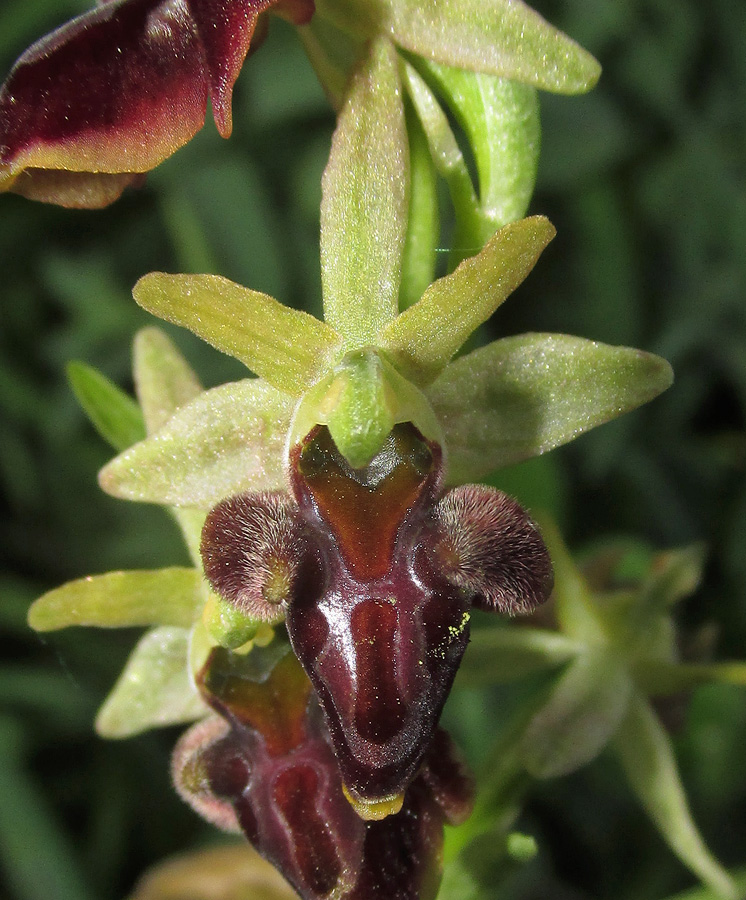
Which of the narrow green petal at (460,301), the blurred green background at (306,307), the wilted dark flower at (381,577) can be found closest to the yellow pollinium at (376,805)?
the wilted dark flower at (381,577)

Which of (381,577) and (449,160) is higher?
(449,160)

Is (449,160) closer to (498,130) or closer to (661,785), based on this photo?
(498,130)

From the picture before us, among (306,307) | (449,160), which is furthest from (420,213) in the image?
(306,307)

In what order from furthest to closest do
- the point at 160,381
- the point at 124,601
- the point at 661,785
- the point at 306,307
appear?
the point at 306,307 < the point at 661,785 < the point at 160,381 < the point at 124,601

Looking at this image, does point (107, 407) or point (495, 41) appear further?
point (107, 407)

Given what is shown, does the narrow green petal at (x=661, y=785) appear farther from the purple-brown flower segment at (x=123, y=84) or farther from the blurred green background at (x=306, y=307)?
the blurred green background at (x=306, y=307)

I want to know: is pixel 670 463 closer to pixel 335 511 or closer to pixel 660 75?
pixel 660 75

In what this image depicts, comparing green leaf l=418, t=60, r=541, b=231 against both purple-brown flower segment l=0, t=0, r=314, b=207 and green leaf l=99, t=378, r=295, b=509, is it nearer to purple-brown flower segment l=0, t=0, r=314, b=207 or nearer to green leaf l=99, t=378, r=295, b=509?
purple-brown flower segment l=0, t=0, r=314, b=207

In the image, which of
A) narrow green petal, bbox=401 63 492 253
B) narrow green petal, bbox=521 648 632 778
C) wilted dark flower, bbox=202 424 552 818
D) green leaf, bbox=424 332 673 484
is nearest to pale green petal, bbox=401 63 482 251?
narrow green petal, bbox=401 63 492 253
